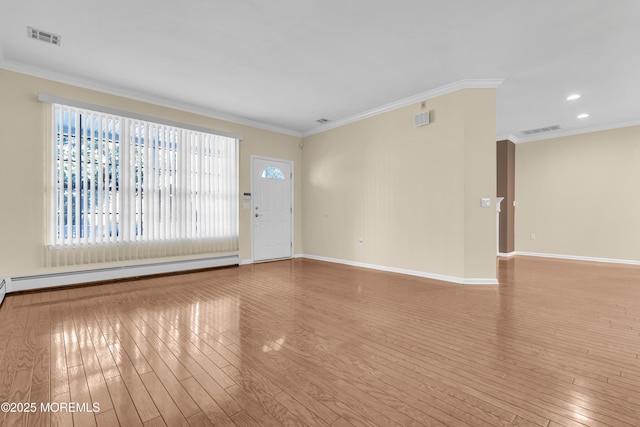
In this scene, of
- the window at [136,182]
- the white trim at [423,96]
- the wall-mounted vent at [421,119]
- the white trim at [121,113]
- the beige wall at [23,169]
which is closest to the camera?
the beige wall at [23,169]

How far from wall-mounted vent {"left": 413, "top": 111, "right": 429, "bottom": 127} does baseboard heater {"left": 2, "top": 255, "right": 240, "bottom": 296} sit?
4239 millimetres

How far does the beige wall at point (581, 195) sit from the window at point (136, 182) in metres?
7.24

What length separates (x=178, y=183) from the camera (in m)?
5.22

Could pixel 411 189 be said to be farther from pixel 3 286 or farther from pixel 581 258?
pixel 3 286

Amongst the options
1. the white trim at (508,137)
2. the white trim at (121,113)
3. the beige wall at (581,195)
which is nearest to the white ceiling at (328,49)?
the white trim at (121,113)

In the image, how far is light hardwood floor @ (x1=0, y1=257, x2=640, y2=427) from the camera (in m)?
1.58

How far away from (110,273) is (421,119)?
5499mm

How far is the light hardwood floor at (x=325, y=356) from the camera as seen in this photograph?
5.18 ft

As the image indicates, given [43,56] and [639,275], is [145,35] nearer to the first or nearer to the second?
[43,56]

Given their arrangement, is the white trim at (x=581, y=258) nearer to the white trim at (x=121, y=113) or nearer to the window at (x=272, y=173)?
the window at (x=272, y=173)

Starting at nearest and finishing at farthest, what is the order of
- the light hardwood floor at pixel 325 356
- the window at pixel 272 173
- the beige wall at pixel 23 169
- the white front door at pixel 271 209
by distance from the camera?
the light hardwood floor at pixel 325 356
the beige wall at pixel 23 169
the white front door at pixel 271 209
the window at pixel 272 173

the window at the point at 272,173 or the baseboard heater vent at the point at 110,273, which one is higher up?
the window at the point at 272,173

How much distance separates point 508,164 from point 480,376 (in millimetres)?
6872

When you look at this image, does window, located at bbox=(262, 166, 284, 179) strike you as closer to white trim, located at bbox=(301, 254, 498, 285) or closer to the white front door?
the white front door
